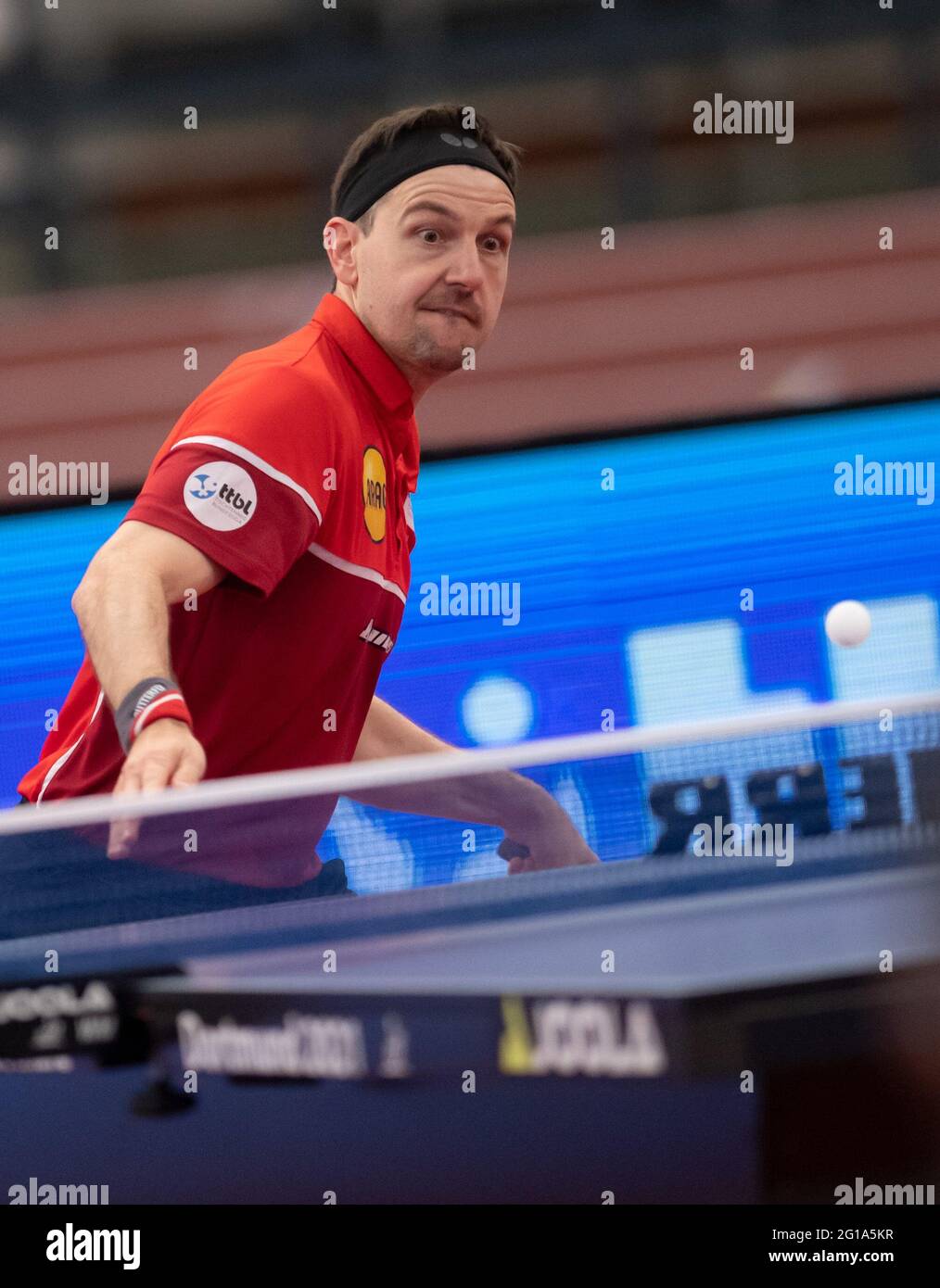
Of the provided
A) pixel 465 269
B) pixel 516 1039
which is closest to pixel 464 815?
pixel 516 1039

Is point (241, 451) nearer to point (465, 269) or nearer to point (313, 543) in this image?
point (313, 543)

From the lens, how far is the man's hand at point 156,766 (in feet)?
4.50

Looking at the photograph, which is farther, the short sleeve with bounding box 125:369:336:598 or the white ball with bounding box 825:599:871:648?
the white ball with bounding box 825:599:871:648

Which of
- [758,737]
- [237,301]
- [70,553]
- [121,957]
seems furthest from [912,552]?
[121,957]

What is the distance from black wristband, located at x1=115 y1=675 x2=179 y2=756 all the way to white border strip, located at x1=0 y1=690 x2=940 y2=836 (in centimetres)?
9

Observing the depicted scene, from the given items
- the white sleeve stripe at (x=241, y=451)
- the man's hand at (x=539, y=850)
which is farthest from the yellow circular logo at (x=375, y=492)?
the man's hand at (x=539, y=850)

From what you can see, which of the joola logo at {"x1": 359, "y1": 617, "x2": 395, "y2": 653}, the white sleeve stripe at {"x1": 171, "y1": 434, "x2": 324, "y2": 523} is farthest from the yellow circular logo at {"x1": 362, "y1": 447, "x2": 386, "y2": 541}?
the white sleeve stripe at {"x1": 171, "y1": 434, "x2": 324, "y2": 523}

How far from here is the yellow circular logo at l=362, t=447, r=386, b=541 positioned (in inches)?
74.6

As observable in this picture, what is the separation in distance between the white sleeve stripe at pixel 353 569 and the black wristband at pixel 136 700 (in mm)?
356

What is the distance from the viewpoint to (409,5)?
180 inches

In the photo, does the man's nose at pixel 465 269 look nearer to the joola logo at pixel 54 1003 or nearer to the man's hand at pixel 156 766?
the man's hand at pixel 156 766

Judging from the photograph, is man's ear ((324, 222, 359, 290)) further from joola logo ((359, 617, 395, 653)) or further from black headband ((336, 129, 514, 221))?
joola logo ((359, 617, 395, 653))

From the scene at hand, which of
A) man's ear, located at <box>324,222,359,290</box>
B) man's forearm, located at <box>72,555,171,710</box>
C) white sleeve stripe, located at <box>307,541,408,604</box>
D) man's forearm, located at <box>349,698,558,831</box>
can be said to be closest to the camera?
man's forearm, located at <box>349,698,558,831</box>

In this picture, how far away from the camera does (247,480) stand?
5.42 ft
